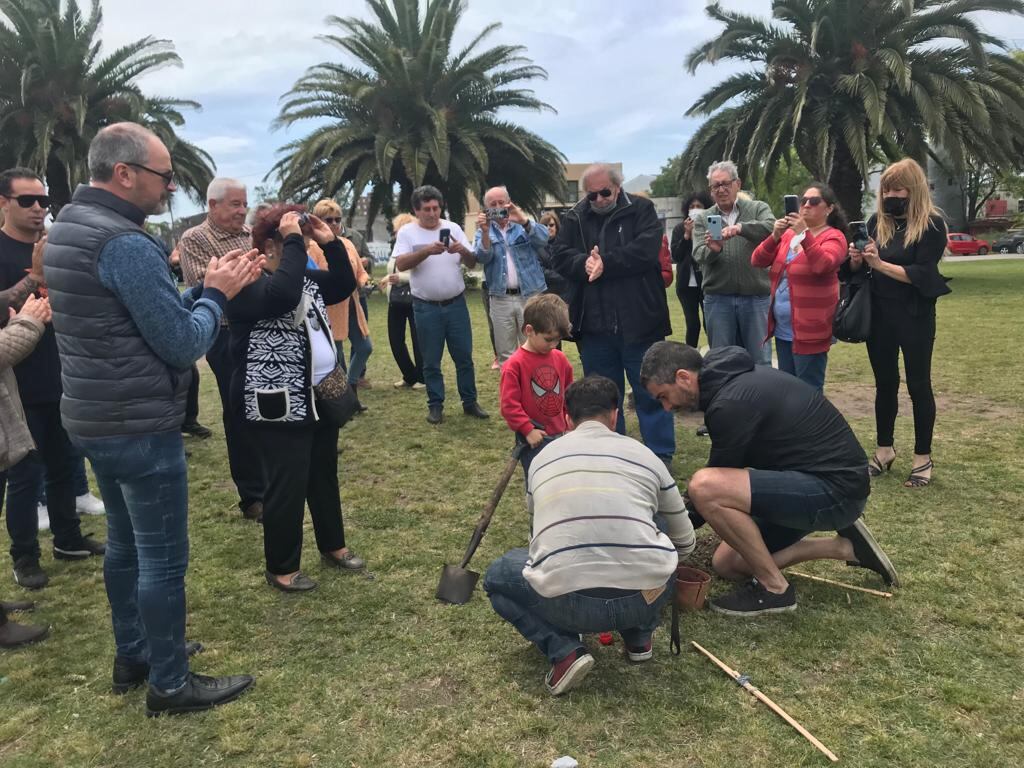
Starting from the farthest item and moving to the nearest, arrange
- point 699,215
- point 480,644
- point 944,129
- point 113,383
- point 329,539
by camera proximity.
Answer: point 944,129 → point 699,215 → point 329,539 → point 480,644 → point 113,383

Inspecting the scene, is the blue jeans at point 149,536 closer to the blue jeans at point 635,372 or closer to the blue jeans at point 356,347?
the blue jeans at point 635,372

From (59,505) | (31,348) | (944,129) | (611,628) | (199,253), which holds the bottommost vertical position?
(611,628)

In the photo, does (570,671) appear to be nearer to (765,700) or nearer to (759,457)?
(765,700)

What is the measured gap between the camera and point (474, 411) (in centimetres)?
670

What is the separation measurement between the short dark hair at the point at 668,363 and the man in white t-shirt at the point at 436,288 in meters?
3.35

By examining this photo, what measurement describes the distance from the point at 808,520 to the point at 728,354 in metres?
0.78

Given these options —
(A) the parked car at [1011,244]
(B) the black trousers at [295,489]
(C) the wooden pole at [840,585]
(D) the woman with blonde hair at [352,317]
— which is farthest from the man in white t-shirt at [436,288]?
(A) the parked car at [1011,244]

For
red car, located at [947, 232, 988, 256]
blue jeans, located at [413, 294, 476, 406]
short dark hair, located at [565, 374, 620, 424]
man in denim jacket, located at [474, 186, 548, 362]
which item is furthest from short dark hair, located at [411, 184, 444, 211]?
red car, located at [947, 232, 988, 256]

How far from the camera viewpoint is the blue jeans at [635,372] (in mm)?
4773

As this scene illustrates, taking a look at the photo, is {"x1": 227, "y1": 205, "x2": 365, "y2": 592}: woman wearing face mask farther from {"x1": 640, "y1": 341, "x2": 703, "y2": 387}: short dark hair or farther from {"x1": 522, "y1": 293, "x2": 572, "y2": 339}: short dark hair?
{"x1": 640, "y1": 341, "x2": 703, "y2": 387}: short dark hair

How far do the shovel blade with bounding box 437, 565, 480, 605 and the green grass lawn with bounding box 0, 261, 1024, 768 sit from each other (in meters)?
0.08

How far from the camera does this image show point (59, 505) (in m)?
4.02

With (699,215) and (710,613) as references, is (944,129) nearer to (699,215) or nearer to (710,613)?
(699,215)

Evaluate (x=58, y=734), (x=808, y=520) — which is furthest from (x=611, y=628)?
(x=58, y=734)
